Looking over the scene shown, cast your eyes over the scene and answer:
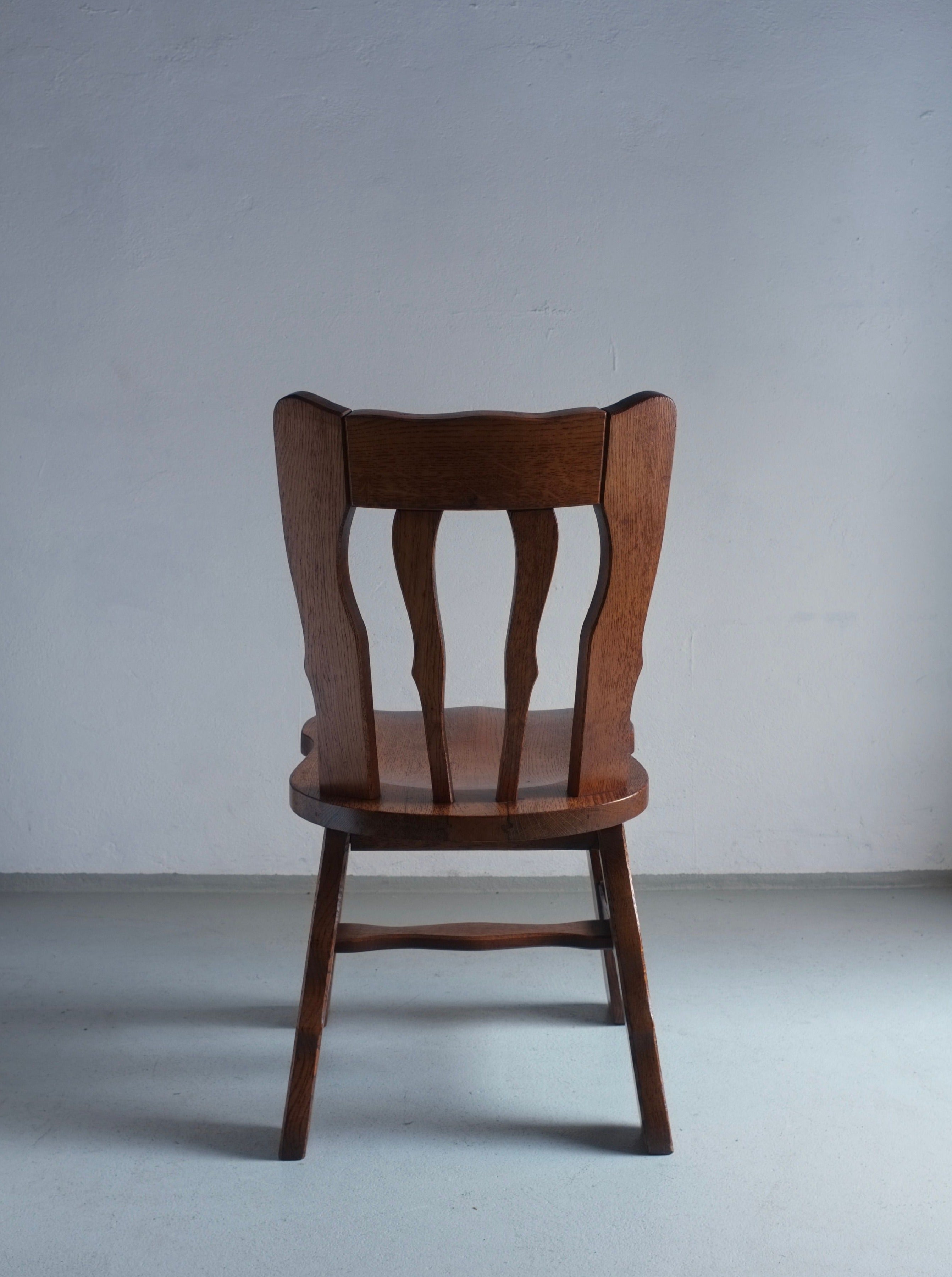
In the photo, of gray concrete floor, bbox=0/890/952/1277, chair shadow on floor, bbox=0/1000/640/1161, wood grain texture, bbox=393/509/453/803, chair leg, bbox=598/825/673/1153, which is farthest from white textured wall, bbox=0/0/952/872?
wood grain texture, bbox=393/509/453/803

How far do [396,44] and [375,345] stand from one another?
0.59 m

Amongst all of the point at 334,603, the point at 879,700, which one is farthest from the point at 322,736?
the point at 879,700

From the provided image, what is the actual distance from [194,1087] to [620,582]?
97 cm

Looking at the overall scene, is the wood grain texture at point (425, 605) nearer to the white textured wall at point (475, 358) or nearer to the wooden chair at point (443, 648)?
the wooden chair at point (443, 648)

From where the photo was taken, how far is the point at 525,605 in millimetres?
1188

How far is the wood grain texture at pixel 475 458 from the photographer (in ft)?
3.74

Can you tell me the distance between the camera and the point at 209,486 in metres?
2.29

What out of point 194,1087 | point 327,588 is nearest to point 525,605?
point 327,588

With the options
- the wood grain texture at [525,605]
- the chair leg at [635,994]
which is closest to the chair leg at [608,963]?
the chair leg at [635,994]

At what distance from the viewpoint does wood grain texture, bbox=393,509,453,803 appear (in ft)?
3.84

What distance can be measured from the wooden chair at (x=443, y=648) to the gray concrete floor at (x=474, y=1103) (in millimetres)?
118

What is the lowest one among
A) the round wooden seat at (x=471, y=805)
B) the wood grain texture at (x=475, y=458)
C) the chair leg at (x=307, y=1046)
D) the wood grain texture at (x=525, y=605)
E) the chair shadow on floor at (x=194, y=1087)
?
the chair shadow on floor at (x=194, y=1087)

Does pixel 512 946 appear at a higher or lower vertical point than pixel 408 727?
lower

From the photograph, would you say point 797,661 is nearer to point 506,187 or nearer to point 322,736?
point 506,187
